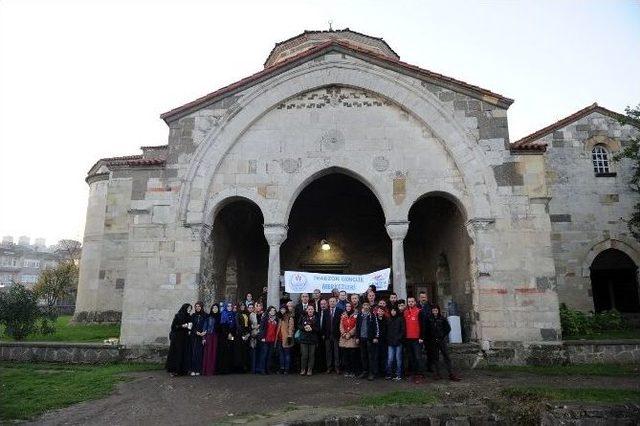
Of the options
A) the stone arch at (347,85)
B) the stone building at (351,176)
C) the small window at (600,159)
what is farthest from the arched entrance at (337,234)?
the small window at (600,159)

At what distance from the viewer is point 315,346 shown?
9.82 m

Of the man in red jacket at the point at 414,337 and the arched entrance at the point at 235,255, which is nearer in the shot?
the man in red jacket at the point at 414,337

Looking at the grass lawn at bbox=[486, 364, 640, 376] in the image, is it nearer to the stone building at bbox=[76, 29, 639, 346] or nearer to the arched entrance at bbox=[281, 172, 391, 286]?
the stone building at bbox=[76, 29, 639, 346]

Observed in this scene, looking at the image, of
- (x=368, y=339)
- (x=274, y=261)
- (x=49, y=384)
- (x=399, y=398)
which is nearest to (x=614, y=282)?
(x=368, y=339)

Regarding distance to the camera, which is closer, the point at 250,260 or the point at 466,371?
the point at 466,371

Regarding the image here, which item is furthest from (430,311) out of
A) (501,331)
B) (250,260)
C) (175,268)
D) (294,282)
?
(250,260)

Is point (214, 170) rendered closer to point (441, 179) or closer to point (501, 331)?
point (441, 179)

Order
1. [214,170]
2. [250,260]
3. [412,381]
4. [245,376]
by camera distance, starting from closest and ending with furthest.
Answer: [412,381] < [245,376] < [214,170] < [250,260]

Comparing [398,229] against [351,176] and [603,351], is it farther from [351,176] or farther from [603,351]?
[603,351]

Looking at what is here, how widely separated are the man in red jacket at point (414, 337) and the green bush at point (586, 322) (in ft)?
19.4

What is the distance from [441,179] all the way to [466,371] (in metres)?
4.73

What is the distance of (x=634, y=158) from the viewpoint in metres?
14.3

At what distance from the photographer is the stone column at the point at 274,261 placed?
11.2m

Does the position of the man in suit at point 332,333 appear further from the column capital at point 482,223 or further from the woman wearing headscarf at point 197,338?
the column capital at point 482,223
